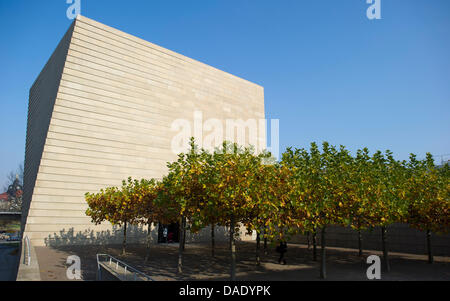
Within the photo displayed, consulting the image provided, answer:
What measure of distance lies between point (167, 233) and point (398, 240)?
26957 millimetres

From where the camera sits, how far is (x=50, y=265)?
Result: 18.0 metres

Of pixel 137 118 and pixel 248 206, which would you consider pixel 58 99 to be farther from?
pixel 248 206

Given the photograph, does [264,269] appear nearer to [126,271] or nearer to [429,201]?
[126,271]

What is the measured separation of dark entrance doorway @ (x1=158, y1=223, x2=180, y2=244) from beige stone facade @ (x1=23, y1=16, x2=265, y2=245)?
155 inches

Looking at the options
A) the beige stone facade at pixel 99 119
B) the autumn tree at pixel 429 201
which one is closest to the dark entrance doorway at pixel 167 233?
the beige stone facade at pixel 99 119

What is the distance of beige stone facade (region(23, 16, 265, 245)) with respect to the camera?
97.6ft

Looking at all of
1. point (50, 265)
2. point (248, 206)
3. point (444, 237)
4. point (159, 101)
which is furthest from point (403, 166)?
point (159, 101)

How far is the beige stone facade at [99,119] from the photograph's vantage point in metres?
29.7

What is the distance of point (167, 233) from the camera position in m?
38.2

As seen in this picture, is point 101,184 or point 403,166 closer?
point 403,166

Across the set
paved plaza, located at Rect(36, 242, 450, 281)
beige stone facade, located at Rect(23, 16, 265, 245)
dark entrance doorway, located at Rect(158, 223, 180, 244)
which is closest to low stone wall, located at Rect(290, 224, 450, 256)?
paved plaza, located at Rect(36, 242, 450, 281)

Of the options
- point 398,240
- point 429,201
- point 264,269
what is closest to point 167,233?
point 264,269
